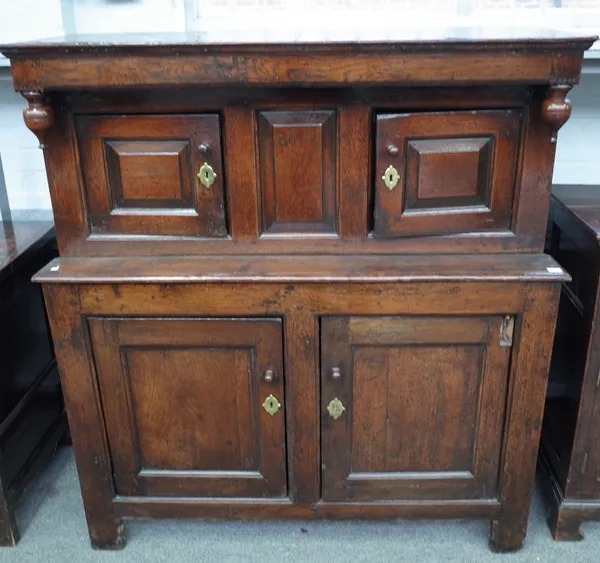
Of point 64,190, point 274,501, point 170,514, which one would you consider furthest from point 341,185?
point 170,514

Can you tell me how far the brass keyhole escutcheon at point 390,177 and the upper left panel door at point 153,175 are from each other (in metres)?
0.33

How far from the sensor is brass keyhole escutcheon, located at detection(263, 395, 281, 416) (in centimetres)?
142

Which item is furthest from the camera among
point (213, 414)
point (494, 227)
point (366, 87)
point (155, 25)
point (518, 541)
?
point (155, 25)

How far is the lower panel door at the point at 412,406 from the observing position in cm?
135

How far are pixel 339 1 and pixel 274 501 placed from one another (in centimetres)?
133

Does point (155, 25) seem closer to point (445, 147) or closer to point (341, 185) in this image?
point (341, 185)

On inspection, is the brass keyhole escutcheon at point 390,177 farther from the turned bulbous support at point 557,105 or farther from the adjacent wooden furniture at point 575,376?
the adjacent wooden furniture at point 575,376

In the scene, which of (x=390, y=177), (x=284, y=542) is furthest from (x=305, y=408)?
(x=390, y=177)

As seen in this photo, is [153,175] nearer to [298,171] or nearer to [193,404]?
[298,171]

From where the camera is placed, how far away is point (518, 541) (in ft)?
5.14

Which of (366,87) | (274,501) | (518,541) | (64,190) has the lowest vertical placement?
(518,541)

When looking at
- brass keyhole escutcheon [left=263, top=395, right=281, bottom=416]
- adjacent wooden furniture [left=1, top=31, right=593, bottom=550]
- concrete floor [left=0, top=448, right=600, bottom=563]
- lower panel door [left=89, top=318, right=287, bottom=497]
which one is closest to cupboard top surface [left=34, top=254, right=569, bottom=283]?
adjacent wooden furniture [left=1, top=31, right=593, bottom=550]

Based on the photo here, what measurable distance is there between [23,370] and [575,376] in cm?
138

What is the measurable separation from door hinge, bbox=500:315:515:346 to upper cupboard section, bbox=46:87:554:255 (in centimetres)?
15
